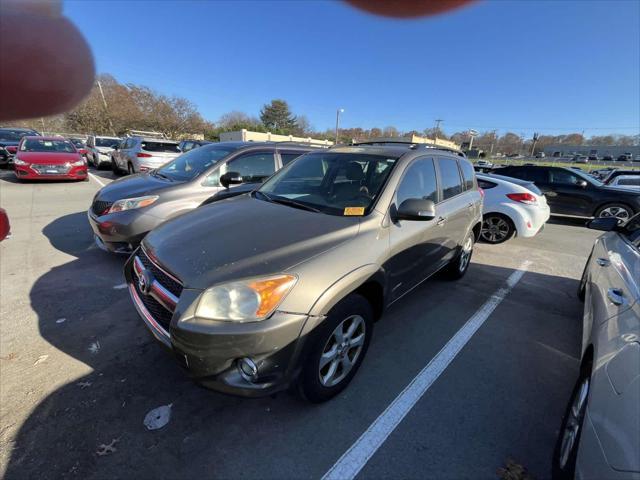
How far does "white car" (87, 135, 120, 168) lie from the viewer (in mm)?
15008

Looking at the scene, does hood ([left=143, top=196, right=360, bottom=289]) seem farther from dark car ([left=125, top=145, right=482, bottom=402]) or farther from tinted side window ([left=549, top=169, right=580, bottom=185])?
tinted side window ([left=549, top=169, right=580, bottom=185])

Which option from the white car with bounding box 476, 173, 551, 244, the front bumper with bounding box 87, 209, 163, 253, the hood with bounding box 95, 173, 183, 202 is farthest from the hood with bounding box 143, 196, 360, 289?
the white car with bounding box 476, 173, 551, 244

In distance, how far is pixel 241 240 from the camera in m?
2.21

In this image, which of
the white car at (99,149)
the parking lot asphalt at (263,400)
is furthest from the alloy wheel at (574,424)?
the white car at (99,149)

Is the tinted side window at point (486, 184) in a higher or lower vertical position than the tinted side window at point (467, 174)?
lower

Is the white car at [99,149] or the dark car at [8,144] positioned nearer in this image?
the dark car at [8,144]

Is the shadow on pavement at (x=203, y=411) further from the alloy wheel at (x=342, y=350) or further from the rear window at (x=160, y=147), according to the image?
the rear window at (x=160, y=147)

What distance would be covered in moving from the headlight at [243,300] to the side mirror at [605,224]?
3240 millimetres

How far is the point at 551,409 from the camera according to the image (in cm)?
231

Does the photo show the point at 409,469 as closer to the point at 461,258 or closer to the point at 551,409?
the point at 551,409

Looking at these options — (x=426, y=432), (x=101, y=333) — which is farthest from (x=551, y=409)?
(x=101, y=333)

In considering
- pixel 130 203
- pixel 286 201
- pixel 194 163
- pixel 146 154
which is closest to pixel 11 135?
pixel 146 154

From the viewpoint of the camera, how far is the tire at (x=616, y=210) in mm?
8444

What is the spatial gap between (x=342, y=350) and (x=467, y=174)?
3.27 metres
